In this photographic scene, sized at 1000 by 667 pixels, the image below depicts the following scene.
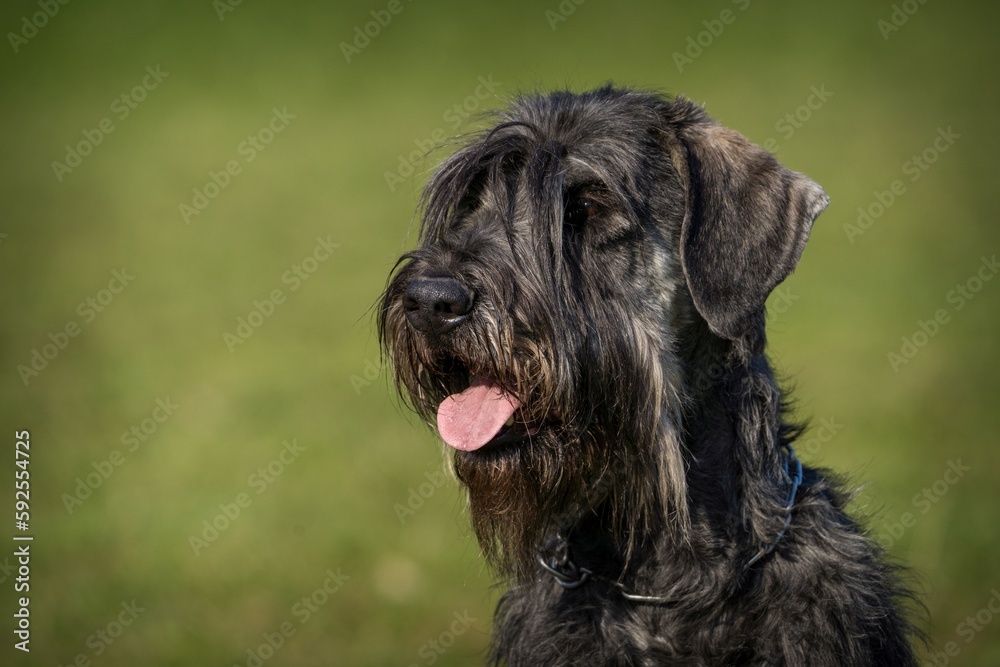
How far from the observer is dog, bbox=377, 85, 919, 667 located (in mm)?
3410

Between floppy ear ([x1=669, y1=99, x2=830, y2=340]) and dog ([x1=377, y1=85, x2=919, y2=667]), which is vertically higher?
floppy ear ([x1=669, y1=99, x2=830, y2=340])

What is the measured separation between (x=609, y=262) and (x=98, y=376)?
26.7 feet

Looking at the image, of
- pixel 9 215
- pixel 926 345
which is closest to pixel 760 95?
pixel 926 345

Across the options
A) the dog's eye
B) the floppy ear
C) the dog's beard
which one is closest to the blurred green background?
the dog's beard

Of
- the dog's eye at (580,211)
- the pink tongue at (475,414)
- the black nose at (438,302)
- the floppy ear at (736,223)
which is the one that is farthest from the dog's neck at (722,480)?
the black nose at (438,302)

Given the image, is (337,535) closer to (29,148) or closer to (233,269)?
(233,269)

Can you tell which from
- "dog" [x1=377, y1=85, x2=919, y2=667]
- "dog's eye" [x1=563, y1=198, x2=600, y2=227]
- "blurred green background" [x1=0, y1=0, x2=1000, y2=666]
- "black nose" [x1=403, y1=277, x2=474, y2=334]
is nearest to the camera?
"black nose" [x1=403, y1=277, x2=474, y2=334]

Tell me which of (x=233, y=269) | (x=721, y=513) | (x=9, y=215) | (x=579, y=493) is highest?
(x=721, y=513)

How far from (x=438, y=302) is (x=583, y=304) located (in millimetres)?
534

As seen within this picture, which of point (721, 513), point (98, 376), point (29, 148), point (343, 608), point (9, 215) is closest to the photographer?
point (721, 513)

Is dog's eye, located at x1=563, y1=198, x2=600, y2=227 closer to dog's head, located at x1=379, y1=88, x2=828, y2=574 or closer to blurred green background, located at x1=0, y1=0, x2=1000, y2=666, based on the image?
dog's head, located at x1=379, y1=88, x2=828, y2=574

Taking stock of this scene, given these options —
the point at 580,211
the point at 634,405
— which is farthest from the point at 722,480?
the point at 580,211

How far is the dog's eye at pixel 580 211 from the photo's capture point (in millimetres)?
3674

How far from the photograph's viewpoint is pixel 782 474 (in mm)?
3611
